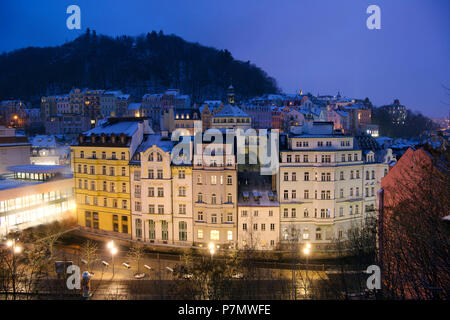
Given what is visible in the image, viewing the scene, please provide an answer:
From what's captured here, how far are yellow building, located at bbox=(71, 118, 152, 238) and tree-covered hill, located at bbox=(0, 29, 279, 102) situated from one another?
337 feet

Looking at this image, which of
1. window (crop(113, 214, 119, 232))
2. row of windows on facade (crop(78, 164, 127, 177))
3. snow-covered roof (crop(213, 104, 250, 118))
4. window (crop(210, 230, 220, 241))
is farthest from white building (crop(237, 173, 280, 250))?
snow-covered roof (crop(213, 104, 250, 118))

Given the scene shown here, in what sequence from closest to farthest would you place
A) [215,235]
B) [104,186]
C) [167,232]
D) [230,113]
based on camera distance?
[215,235] → [167,232] → [104,186] → [230,113]

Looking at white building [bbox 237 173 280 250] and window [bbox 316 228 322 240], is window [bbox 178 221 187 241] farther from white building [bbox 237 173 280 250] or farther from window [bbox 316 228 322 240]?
window [bbox 316 228 322 240]

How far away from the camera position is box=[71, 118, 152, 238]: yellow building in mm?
40219

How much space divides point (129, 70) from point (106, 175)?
13094 cm

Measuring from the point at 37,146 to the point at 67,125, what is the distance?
35.0 metres

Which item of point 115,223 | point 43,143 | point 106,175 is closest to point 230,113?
point 43,143

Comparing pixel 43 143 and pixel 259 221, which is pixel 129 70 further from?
pixel 259 221

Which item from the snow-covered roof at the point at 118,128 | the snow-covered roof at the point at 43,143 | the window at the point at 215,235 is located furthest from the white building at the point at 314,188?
the snow-covered roof at the point at 43,143

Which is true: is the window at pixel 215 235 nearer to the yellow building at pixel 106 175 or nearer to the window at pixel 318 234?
→ the yellow building at pixel 106 175

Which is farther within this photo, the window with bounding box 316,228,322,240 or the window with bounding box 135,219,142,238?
the window with bounding box 135,219,142,238

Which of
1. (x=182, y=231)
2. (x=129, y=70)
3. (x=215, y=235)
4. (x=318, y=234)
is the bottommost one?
(x=318, y=234)

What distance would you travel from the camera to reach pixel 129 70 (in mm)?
162500
